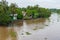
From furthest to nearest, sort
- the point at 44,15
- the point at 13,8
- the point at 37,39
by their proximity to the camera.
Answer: the point at 44,15 < the point at 13,8 < the point at 37,39

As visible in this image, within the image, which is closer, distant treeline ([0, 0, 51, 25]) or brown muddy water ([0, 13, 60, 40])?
brown muddy water ([0, 13, 60, 40])

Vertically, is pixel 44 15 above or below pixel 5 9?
below

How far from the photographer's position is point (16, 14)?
34531mm

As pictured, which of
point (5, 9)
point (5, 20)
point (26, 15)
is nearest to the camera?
point (5, 20)

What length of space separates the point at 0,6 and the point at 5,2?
1.49m

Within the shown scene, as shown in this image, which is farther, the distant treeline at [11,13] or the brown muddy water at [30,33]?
the distant treeline at [11,13]

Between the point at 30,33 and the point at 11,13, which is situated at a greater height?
the point at 11,13

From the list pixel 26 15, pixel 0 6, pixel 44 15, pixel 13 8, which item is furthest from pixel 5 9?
pixel 44 15

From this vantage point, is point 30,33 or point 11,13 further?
point 11,13

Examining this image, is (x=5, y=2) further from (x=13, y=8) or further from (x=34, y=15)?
(x=34, y=15)

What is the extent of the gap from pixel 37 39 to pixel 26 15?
85.2 ft

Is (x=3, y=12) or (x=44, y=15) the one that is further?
(x=44, y=15)

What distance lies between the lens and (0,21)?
84.9ft

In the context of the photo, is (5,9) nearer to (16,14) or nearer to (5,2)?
(5,2)
